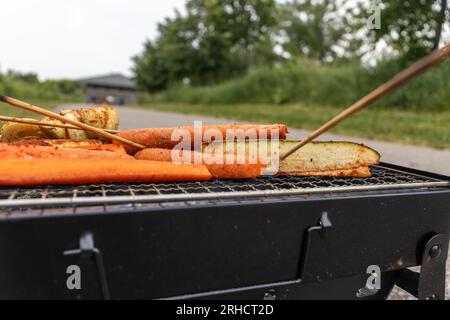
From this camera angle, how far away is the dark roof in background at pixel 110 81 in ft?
198

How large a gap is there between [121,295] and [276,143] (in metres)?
0.76

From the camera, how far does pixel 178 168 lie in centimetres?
129

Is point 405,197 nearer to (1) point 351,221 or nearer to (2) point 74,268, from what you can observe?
(1) point 351,221

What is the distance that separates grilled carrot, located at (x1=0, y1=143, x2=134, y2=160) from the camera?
4.01 ft

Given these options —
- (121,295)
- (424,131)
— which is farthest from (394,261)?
(424,131)

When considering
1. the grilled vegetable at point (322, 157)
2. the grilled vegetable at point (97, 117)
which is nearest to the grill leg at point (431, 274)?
the grilled vegetable at point (322, 157)

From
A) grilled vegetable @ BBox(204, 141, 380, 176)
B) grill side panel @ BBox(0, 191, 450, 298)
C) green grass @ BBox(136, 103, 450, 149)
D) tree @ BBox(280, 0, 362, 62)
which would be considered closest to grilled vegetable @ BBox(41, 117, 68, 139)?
grilled vegetable @ BBox(204, 141, 380, 176)

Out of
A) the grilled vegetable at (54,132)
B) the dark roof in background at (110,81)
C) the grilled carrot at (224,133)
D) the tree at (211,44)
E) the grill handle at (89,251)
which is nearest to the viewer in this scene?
the grill handle at (89,251)

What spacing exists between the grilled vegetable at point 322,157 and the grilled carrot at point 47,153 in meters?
0.38

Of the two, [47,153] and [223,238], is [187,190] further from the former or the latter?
[47,153]

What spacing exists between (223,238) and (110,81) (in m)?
65.4

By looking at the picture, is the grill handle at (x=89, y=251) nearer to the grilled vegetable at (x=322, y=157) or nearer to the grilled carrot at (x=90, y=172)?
the grilled carrot at (x=90, y=172)

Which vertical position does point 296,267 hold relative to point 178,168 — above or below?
below
